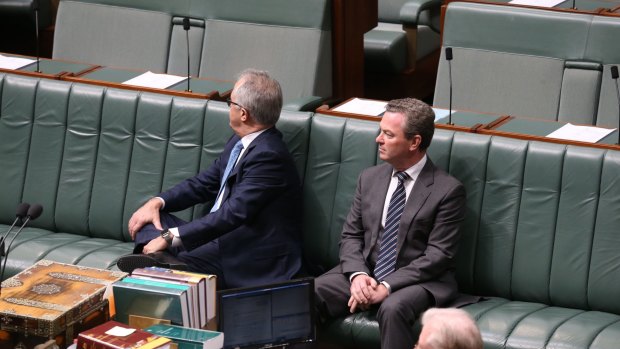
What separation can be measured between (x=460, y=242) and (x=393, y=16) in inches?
100

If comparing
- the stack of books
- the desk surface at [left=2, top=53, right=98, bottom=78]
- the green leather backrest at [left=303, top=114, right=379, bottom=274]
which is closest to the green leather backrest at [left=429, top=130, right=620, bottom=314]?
the green leather backrest at [left=303, top=114, right=379, bottom=274]

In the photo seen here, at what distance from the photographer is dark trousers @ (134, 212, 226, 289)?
389cm

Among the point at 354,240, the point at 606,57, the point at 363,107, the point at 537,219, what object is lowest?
the point at 354,240

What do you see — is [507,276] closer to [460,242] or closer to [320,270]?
[460,242]

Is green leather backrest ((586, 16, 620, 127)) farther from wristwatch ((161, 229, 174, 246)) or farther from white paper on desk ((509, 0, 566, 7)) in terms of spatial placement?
wristwatch ((161, 229, 174, 246))

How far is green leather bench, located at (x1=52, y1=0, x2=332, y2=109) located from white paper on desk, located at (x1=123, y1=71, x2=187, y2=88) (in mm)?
613

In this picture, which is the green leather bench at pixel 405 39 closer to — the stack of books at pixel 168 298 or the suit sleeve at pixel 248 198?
the suit sleeve at pixel 248 198

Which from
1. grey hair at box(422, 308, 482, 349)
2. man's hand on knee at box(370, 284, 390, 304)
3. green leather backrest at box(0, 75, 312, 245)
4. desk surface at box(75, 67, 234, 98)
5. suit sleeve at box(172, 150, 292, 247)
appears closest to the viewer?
grey hair at box(422, 308, 482, 349)

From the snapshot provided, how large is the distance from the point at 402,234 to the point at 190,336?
0.93 meters

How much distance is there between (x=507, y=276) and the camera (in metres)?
3.73

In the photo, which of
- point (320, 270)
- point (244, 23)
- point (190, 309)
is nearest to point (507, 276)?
point (320, 270)

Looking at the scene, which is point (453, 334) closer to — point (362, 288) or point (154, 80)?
point (362, 288)

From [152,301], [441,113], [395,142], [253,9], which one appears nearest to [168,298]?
[152,301]

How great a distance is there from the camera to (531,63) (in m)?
4.66
